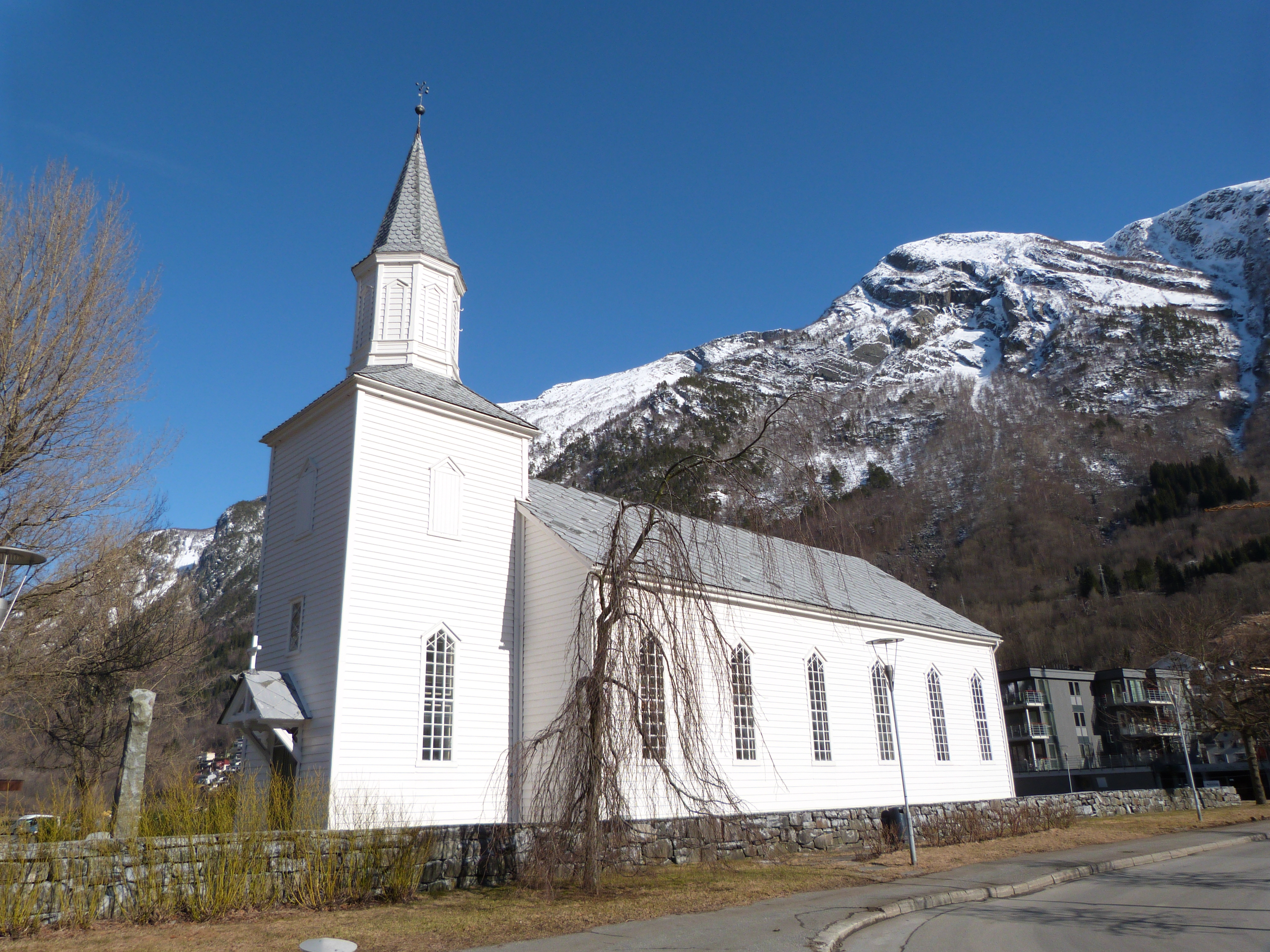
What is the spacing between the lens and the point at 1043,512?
144125mm

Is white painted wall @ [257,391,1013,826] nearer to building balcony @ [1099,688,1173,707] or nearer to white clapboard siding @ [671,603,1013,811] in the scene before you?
white clapboard siding @ [671,603,1013,811]

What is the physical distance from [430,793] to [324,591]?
17.1 feet

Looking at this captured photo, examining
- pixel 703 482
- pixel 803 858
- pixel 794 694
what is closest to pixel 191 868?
pixel 703 482

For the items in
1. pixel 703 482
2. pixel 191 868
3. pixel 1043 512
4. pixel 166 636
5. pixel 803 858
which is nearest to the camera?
pixel 191 868

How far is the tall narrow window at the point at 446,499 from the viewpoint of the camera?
21062 mm

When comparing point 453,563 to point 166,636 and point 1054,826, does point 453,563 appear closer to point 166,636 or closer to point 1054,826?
point 166,636

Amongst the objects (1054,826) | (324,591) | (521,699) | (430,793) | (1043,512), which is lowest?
(1054,826)

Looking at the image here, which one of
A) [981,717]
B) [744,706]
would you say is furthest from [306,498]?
[981,717]

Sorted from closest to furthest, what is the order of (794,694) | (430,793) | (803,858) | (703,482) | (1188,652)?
(703,482), (430,793), (803,858), (794,694), (1188,652)

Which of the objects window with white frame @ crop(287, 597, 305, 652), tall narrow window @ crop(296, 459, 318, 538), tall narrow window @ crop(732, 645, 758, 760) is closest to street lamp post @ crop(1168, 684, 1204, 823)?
tall narrow window @ crop(732, 645, 758, 760)

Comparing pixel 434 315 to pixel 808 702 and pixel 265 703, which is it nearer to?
pixel 265 703

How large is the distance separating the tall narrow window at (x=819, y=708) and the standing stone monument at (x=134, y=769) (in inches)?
708

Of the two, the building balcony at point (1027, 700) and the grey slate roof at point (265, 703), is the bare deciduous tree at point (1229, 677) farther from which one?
the grey slate roof at point (265, 703)

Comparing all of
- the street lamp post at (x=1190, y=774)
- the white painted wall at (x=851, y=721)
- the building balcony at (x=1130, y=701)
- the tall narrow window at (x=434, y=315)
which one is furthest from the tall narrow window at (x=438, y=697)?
the building balcony at (x=1130, y=701)
